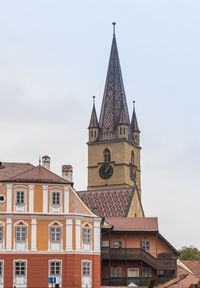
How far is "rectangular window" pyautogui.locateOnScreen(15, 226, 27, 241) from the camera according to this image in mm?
61062

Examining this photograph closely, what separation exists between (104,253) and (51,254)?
7.09 m

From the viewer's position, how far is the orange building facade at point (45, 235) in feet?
198

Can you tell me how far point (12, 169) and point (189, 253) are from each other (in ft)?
260

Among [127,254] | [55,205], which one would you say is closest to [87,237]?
[55,205]

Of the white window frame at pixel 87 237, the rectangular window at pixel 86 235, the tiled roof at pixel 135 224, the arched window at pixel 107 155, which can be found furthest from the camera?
the arched window at pixel 107 155

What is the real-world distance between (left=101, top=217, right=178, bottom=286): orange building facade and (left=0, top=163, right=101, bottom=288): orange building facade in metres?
4.29

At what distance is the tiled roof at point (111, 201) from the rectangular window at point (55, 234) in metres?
26.6

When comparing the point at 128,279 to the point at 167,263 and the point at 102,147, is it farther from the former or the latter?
the point at 102,147

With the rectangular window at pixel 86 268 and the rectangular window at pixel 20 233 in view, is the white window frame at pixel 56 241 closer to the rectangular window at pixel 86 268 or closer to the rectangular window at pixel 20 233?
the rectangular window at pixel 20 233

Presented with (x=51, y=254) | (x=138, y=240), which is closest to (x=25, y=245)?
(x=51, y=254)

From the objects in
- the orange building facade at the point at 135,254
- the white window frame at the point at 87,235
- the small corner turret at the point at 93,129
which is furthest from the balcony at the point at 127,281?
the small corner turret at the point at 93,129

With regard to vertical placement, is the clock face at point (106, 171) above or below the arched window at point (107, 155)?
below

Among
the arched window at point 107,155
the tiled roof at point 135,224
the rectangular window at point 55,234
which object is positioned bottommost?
the rectangular window at point 55,234

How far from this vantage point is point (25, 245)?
200ft
